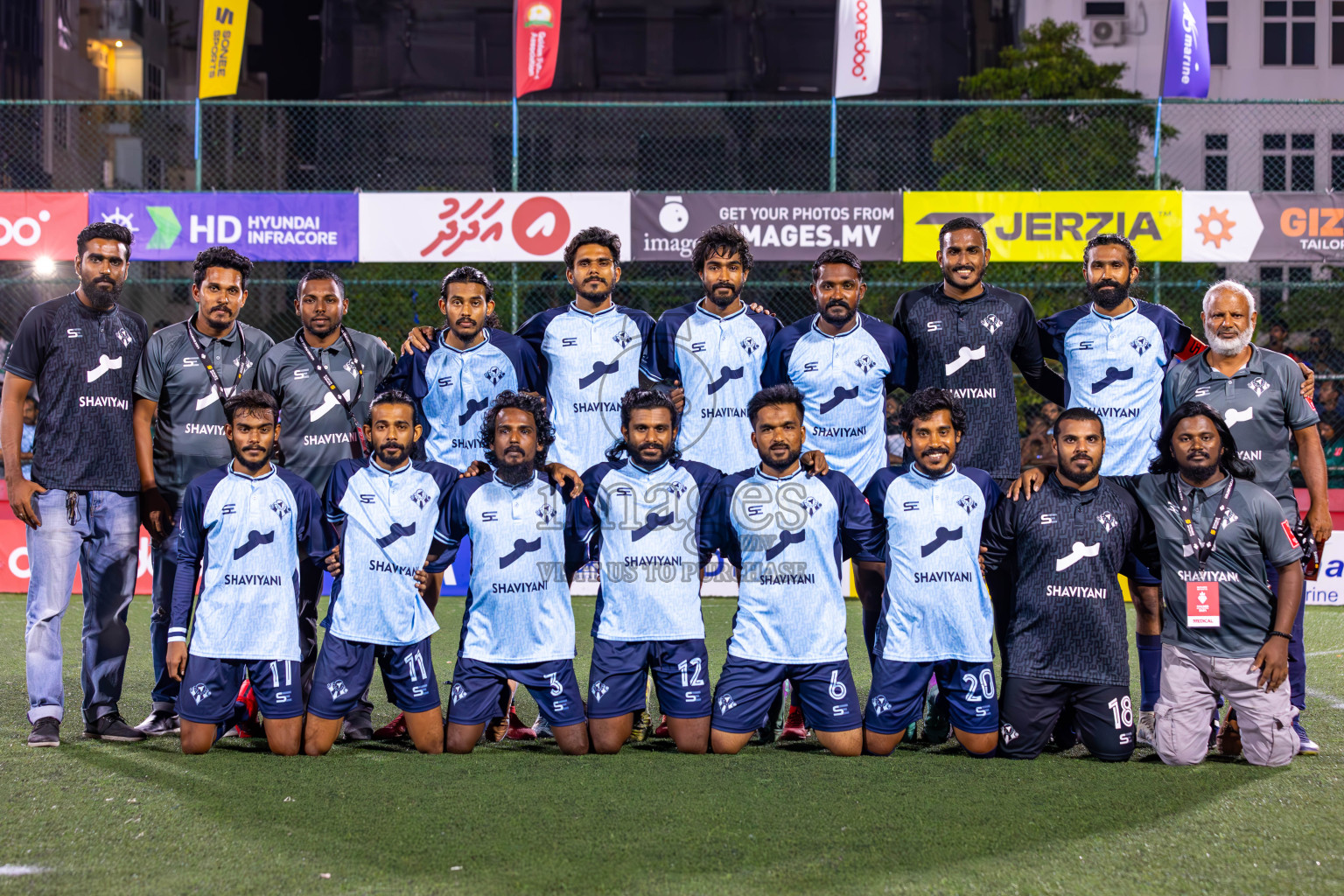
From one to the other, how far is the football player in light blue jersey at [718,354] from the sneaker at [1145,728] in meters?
2.04

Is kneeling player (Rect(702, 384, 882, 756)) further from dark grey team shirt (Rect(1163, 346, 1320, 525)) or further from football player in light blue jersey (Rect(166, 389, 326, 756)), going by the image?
football player in light blue jersey (Rect(166, 389, 326, 756))

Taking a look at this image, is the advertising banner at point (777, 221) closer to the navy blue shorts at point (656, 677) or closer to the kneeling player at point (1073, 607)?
the kneeling player at point (1073, 607)

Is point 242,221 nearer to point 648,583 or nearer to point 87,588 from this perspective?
point 87,588

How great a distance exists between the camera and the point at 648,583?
5133 mm

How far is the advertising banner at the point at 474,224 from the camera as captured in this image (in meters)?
11.6

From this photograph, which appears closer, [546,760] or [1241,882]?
[1241,882]

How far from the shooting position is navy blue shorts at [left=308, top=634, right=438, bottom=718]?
16.5 ft

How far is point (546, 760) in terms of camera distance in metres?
4.88

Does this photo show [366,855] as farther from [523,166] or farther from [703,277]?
[523,166]

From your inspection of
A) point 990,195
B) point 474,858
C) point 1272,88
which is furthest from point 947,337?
point 1272,88

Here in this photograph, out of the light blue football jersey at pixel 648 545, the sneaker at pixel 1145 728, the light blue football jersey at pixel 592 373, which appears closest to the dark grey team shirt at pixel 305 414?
the light blue football jersey at pixel 592 373

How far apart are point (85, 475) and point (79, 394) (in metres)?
0.35

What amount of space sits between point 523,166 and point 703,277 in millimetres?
18749

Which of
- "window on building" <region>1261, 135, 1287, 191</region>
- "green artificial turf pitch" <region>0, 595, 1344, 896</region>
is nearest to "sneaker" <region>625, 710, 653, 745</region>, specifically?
"green artificial turf pitch" <region>0, 595, 1344, 896</region>
